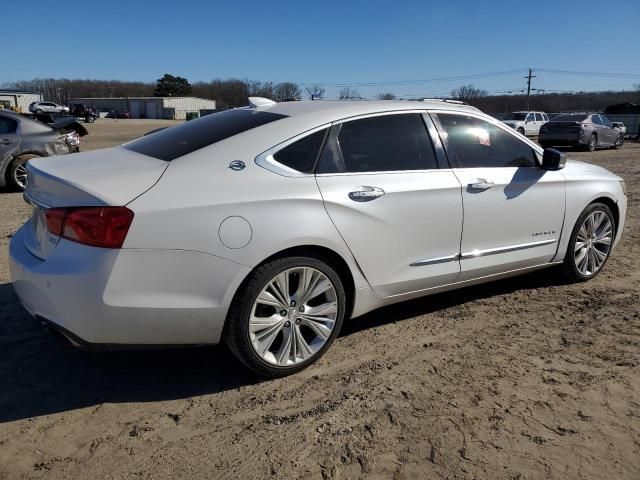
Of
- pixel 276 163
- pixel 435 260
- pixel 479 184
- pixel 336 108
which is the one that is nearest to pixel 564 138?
pixel 479 184

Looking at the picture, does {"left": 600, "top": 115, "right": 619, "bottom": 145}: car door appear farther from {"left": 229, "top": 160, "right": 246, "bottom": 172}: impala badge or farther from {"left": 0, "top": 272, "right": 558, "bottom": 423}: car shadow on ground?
{"left": 229, "top": 160, "right": 246, "bottom": 172}: impala badge

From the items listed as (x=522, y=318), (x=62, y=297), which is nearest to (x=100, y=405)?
(x=62, y=297)

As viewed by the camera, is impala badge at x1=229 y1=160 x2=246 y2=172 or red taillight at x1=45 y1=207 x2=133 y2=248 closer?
red taillight at x1=45 y1=207 x2=133 y2=248

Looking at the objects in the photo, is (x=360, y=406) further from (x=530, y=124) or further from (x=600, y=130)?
(x=530, y=124)

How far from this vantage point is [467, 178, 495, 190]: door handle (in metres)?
3.97

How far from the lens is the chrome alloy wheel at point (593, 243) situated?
4883 mm

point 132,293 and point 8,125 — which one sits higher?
point 8,125

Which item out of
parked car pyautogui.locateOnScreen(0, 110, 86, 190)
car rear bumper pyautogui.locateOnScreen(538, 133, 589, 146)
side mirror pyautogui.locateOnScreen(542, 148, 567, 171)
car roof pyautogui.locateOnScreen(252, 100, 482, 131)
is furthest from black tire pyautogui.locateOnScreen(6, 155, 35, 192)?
car rear bumper pyautogui.locateOnScreen(538, 133, 589, 146)

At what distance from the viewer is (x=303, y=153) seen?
3359mm

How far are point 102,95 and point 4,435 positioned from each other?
17438 cm

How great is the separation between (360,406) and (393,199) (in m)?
1.32

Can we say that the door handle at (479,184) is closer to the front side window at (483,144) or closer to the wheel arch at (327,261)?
the front side window at (483,144)

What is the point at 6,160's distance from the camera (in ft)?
30.6

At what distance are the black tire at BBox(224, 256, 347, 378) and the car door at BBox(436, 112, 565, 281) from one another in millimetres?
1312
